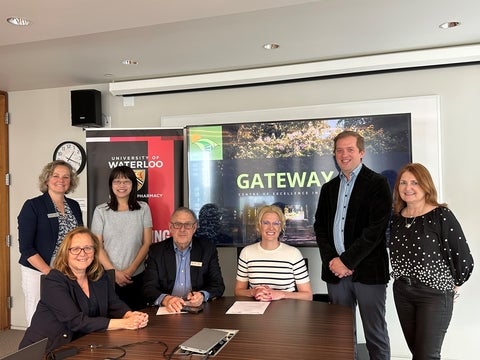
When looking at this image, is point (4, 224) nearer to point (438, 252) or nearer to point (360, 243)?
point (360, 243)

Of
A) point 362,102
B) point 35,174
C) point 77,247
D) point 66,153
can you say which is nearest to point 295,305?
point 77,247

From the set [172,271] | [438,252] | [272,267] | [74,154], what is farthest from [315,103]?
[74,154]

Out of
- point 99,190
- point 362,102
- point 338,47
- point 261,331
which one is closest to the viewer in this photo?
point 261,331

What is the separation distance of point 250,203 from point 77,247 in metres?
1.70

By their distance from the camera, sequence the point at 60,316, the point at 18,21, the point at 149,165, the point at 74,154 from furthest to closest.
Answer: the point at 74,154
the point at 149,165
the point at 18,21
the point at 60,316

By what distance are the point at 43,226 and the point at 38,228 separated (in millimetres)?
36

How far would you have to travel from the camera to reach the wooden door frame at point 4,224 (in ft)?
14.3

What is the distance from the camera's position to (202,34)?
285cm

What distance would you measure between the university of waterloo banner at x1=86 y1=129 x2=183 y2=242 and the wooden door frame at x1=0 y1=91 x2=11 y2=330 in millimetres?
1289

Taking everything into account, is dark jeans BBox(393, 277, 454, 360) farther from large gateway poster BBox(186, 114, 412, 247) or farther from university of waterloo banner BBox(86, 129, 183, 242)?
university of waterloo banner BBox(86, 129, 183, 242)

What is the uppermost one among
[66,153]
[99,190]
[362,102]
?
[362,102]

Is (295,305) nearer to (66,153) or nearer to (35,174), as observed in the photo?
(66,153)

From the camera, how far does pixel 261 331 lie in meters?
1.79

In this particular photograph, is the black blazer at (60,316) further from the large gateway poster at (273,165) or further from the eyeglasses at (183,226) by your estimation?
the large gateway poster at (273,165)
